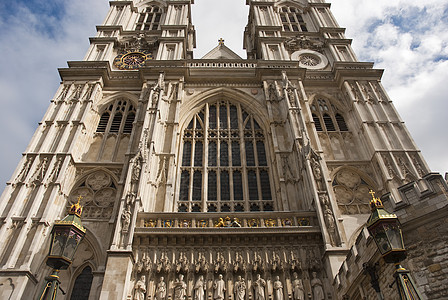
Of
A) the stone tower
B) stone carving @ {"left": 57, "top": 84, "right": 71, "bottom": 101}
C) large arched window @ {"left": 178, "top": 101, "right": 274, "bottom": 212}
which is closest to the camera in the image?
the stone tower

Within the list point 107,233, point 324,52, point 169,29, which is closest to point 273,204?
point 107,233

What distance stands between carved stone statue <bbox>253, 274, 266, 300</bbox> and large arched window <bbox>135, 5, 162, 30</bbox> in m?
21.9

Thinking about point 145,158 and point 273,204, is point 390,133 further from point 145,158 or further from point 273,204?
point 145,158

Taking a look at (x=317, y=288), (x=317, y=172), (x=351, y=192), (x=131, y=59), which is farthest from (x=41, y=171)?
(x=351, y=192)

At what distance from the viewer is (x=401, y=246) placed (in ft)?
19.0

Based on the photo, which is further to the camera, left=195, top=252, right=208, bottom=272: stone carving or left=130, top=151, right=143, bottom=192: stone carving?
left=130, top=151, right=143, bottom=192: stone carving

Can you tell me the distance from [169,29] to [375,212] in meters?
22.4

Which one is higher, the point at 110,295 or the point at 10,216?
the point at 10,216

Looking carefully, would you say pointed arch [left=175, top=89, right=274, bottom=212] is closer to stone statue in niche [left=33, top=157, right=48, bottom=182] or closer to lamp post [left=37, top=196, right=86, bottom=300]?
stone statue in niche [left=33, top=157, right=48, bottom=182]

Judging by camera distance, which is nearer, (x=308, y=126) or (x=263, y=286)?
(x=263, y=286)

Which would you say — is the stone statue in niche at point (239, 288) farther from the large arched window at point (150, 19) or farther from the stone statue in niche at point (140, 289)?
the large arched window at point (150, 19)

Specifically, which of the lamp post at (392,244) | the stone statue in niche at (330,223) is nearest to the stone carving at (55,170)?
the stone statue in niche at (330,223)

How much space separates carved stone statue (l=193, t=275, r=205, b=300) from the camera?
1102 centimetres

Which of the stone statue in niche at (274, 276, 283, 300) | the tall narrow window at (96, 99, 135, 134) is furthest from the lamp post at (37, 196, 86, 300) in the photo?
the tall narrow window at (96, 99, 135, 134)
